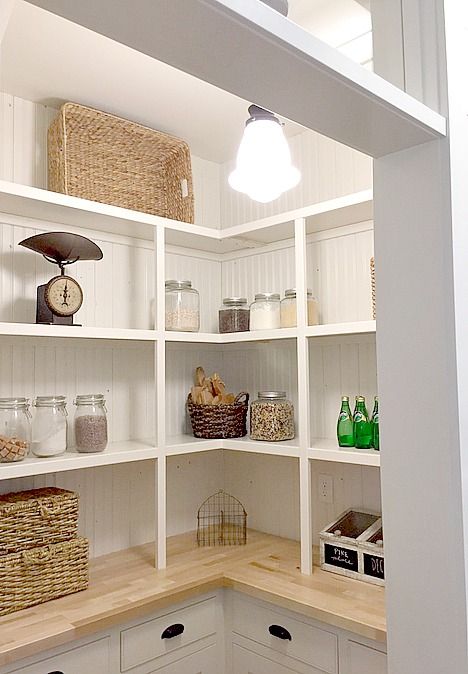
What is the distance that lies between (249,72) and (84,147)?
5.70ft

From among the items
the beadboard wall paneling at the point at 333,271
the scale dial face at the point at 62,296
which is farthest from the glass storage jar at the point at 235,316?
the scale dial face at the point at 62,296

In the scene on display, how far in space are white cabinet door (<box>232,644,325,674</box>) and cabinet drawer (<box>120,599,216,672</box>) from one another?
124 millimetres

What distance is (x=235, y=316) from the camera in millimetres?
2586

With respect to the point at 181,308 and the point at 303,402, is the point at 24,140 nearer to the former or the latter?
the point at 181,308

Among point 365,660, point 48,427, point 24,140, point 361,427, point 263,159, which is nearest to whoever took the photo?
point 263,159

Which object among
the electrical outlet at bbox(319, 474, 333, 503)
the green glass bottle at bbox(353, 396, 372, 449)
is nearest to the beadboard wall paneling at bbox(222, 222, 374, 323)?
the green glass bottle at bbox(353, 396, 372, 449)

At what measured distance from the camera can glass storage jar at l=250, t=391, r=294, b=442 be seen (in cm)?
238

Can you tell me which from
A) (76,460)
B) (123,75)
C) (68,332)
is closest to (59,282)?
(68,332)

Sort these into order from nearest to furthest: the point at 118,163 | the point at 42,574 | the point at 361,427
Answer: the point at 42,574 → the point at 361,427 → the point at 118,163

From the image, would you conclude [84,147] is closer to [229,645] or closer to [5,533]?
[5,533]

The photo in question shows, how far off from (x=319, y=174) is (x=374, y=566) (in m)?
1.53

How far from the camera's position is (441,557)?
91 centimetres

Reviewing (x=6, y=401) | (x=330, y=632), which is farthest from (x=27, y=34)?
(x=330, y=632)

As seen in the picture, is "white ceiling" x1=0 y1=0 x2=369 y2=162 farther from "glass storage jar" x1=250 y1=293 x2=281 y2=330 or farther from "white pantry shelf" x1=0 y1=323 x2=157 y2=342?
"white pantry shelf" x1=0 y1=323 x2=157 y2=342
